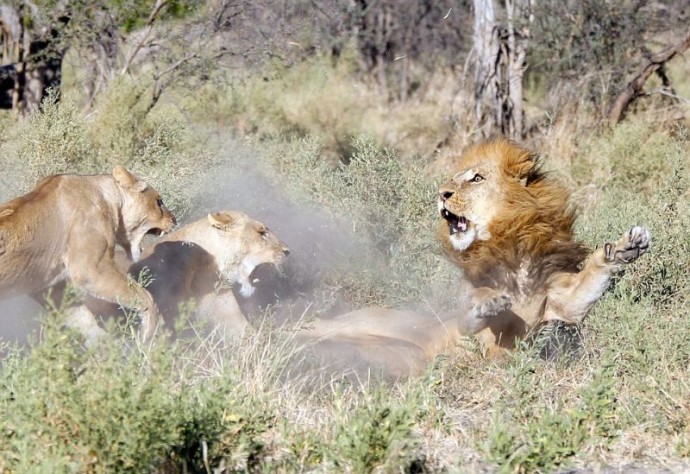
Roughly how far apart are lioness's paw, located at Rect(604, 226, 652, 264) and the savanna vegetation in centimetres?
41

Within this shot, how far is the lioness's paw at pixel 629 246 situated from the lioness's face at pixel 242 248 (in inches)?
81.0

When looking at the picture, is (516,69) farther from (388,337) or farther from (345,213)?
(388,337)

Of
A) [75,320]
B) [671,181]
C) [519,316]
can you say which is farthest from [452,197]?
[671,181]

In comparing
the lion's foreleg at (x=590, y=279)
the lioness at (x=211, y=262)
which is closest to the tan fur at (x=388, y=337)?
the lion's foreleg at (x=590, y=279)

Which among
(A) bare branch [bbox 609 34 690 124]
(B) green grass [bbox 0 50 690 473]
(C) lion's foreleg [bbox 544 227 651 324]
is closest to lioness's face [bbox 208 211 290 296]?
(B) green grass [bbox 0 50 690 473]

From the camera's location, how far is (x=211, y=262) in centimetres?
655

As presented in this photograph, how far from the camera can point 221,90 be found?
39.3 ft

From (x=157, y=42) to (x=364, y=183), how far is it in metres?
4.23

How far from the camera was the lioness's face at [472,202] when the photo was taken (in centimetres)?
560

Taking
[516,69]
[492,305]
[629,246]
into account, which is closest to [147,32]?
[516,69]

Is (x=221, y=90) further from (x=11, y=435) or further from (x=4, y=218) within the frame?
(x=11, y=435)

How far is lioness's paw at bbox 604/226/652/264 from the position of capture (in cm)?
516

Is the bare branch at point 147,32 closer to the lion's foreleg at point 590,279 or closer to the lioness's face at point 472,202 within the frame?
the lioness's face at point 472,202

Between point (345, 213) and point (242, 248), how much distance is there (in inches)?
56.5
